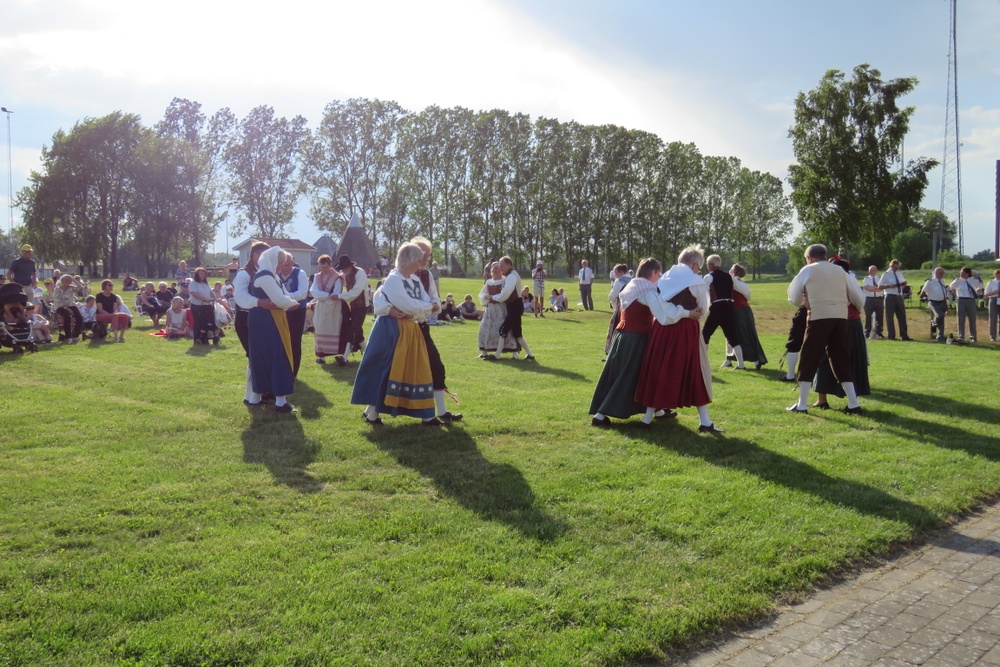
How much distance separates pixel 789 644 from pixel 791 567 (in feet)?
2.85

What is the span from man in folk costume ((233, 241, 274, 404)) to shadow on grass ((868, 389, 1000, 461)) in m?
6.91

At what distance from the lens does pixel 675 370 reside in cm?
790

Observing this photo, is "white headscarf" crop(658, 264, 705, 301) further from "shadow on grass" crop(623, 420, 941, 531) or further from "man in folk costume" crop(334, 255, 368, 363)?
"man in folk costume" crop(334, 255, 368, 363)

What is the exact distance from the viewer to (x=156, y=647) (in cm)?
344

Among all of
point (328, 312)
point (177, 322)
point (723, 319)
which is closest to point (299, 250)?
point (177, 322)

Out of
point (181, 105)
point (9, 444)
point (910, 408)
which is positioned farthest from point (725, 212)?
point (9, 444)

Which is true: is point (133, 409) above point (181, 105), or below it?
below

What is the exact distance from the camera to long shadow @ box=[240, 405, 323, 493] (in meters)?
6.16

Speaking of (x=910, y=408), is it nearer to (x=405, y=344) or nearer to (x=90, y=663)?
(x=405, y=344)

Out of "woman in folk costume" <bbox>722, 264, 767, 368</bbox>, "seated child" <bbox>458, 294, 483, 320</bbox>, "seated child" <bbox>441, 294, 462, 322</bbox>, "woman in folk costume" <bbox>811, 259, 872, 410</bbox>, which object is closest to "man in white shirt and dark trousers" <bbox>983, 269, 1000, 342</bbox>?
"woman in folk costume" <bbox>722, 264, 767, 368</bbox>

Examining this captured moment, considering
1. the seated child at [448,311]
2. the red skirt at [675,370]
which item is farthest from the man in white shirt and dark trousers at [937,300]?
the red skirt at [675,370]

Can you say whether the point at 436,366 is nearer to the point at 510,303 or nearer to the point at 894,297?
the point at 510,303

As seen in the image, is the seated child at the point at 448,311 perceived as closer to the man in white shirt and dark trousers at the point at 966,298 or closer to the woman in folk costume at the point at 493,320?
the woman in folk costume at the point at 493,320

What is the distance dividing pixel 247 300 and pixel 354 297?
4.27m
